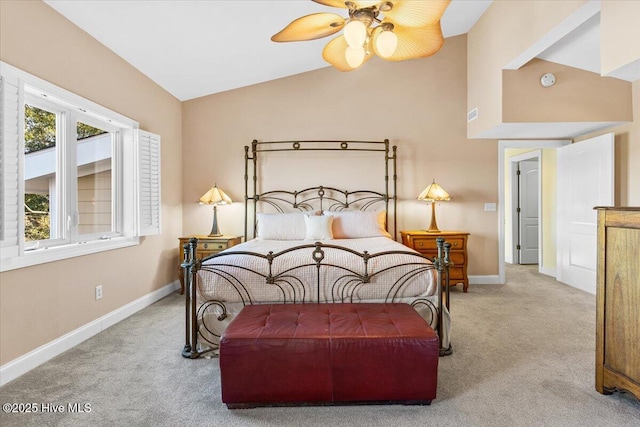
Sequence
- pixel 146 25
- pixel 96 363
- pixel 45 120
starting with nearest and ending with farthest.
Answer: pixel 96 363 → pixel 45 120 → pixel 146 25

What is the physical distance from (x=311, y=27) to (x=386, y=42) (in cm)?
49

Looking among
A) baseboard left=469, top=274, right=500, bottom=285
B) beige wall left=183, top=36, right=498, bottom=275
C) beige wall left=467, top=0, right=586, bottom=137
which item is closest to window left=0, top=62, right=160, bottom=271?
beige wall left=183, top=36, right=498, bottom=275

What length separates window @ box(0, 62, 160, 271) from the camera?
2348mm

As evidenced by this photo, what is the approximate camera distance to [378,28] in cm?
232

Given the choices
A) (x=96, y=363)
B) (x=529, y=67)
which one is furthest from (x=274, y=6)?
(x=96, y=363)

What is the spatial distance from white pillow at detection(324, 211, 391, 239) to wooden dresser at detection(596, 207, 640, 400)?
235 centimetres

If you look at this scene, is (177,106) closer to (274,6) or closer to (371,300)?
(274,6)

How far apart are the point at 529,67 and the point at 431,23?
260 cm

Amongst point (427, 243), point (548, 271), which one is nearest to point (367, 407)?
point (427, 243)

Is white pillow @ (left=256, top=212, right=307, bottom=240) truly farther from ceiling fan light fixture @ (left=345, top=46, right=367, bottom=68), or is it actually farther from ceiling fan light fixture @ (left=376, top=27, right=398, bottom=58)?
ceiling fan light fixture @ (left=376, top=27, right=398, bottom=58)

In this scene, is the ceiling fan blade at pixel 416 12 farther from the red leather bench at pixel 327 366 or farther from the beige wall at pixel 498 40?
the red leather bench at pixel 327 366

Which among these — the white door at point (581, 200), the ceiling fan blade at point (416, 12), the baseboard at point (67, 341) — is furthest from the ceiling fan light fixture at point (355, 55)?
the white door at point (581, 200)

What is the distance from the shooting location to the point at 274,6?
325 centimetres

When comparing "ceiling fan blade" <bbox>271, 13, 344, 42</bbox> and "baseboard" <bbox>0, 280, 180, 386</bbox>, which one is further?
"baseboard" <bbox>0, 280, 180, 386</bbox>
